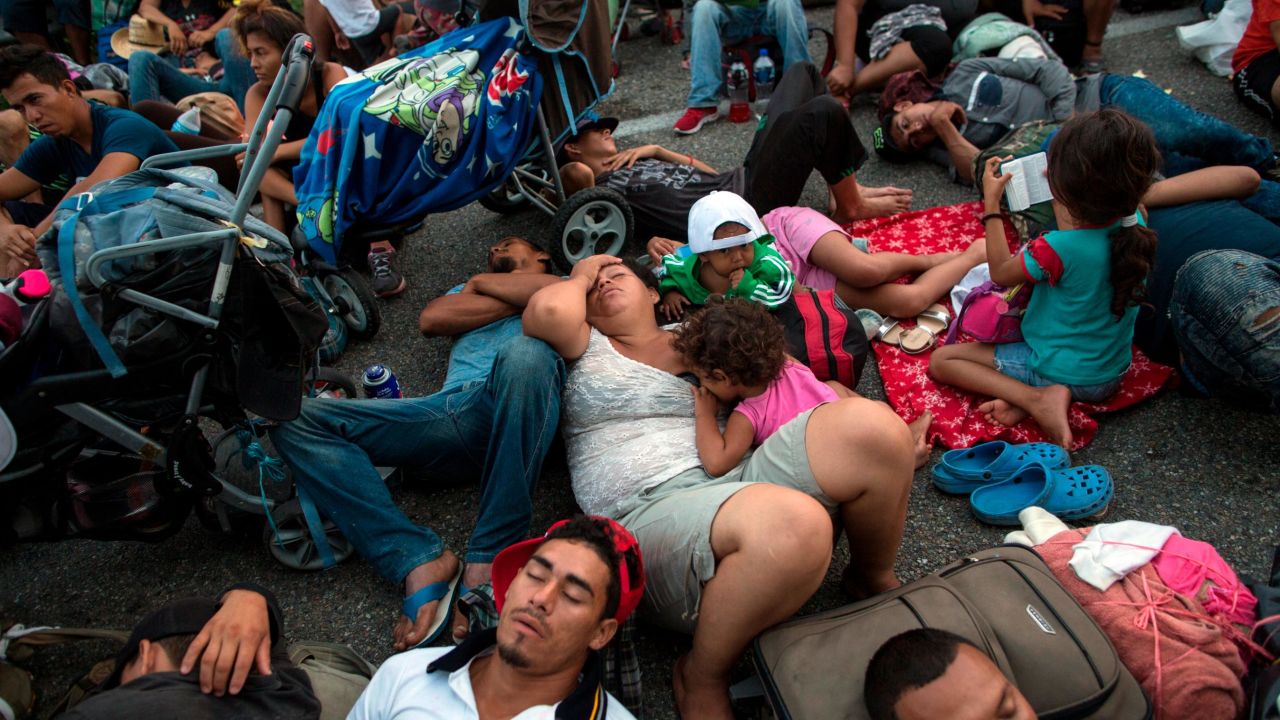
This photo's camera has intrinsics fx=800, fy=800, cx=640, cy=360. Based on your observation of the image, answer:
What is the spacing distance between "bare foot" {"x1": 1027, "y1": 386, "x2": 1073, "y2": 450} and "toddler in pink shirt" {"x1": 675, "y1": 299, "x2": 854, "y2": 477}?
2.60 ft

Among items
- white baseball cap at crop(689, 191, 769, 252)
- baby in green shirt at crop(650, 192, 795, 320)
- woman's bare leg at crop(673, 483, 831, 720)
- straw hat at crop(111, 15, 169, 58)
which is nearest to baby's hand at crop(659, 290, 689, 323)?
baby in green shirt at crop(650, 192, 795, 320)

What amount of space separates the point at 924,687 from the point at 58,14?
27.6ft

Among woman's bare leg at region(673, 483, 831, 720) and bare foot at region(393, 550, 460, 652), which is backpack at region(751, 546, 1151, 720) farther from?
bare foot at region(393, 550, 460, 652)

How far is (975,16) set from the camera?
498cm

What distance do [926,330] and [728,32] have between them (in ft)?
9.46

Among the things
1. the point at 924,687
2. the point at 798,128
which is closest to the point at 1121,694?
the point at 924,687

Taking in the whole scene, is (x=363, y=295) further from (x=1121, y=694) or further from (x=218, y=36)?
(x=218, y=36)

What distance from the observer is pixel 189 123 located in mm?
4590

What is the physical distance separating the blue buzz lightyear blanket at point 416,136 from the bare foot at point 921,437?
2.00m

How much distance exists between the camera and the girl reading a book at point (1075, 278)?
7.70ft

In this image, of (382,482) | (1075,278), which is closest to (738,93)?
(1075,278)

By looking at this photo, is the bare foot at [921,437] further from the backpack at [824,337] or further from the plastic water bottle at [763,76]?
the plastic water bottle at [763,76]

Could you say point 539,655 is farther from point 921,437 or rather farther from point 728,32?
point 728,32

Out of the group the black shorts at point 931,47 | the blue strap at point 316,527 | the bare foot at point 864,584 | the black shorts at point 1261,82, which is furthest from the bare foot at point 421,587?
the black shorts at point 1261,82
